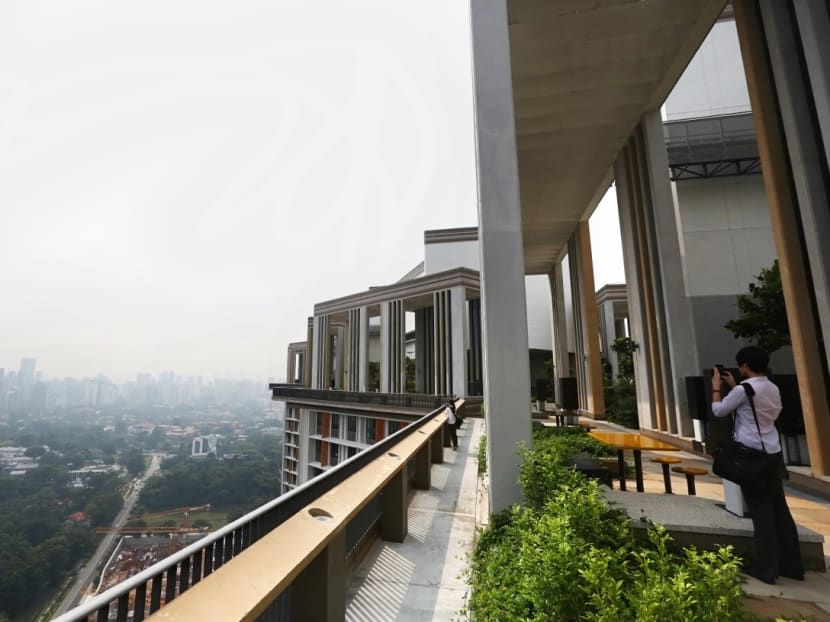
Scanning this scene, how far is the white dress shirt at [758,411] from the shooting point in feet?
10.6

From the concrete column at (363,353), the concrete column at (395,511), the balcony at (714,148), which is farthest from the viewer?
the concrete column at (363,353)

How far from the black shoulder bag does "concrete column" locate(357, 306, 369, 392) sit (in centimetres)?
3080

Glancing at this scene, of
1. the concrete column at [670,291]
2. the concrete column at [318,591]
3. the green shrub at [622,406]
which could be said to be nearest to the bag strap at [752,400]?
the concrete column at [318,591]

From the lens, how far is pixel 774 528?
10.2ft

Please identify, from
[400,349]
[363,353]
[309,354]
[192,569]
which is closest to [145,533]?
[309,354]

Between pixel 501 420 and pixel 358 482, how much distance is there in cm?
238

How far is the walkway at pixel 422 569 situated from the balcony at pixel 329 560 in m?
0.01

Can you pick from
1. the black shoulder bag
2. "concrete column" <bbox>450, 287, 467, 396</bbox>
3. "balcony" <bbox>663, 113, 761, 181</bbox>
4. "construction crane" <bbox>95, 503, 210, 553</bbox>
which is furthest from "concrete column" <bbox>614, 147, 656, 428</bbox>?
"construction crane" <bbox>95, 503, 210, 553</bbox>

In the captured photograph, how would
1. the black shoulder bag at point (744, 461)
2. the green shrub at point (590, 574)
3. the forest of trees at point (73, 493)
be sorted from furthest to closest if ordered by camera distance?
1. the forest of trees at point (73, 493)
2. the black shoulder bag at point (744, 461)
3. the green shrub at point (590, 574)

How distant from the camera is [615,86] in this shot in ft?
35.0

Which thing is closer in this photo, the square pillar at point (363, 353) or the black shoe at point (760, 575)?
the black shoe at point (760, 575)

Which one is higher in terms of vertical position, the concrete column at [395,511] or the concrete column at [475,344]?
the concrete column at [475,344]

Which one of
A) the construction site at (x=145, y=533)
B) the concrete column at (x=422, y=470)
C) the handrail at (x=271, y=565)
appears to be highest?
the handrail at (x=271, y=565)

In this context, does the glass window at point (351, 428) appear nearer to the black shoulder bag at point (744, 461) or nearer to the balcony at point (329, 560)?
the balcony at point (329, 560)
